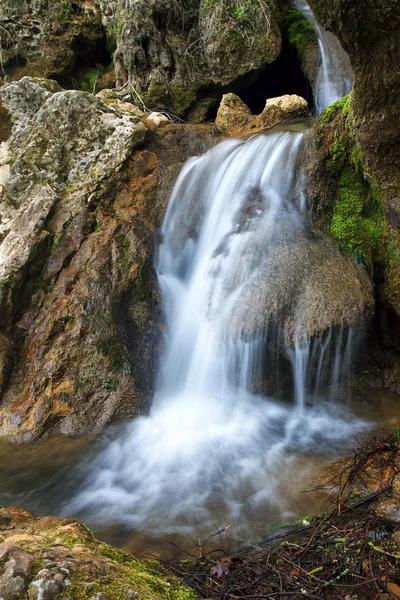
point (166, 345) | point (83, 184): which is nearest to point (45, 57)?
point (83, 184)

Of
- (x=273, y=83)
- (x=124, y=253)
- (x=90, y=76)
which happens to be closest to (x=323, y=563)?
(x=124, y=253)

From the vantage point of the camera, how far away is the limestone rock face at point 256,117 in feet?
26.9

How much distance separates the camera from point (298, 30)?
1010 cm

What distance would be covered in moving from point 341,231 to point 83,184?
A: 4.18 m

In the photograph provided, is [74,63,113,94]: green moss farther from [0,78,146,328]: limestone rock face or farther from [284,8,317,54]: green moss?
[284,8,317,54]: green moss

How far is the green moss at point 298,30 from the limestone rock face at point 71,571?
11652 millimetres

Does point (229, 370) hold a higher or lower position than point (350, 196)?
lower

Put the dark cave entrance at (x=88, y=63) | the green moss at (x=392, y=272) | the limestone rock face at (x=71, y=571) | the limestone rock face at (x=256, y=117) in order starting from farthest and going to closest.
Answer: the dark cave entrance at (x=88, y=63) → the limestone rock face at (x=256, y=117) → the green moss at (x=392, y=272) → the limestone rock face at (x=71, y=571)

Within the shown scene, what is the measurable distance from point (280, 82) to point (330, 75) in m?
2.30

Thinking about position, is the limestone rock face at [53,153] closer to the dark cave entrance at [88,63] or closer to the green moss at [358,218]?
the green moss at [358,218]

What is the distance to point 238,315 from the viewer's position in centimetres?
503

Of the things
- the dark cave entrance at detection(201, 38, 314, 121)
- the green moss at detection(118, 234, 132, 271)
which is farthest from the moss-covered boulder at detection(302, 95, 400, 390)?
the dark cave entrance at detection(201, 38, 314, 121)

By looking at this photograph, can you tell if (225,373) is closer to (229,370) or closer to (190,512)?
(229,370)

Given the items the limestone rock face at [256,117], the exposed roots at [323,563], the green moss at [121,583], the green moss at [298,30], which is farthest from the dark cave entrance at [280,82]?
the green moss at [121,583]
